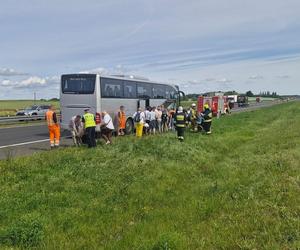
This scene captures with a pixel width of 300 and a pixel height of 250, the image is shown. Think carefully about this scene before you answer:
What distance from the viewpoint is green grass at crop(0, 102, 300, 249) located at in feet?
20.8

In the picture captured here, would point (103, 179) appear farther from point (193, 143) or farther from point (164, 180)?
point (193, 143)

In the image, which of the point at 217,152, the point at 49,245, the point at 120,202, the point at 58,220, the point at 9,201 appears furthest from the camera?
the point at 217,152

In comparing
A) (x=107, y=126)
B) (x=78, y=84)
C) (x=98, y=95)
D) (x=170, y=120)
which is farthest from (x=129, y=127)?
(x=107, y=126)

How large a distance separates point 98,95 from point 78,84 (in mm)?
1299

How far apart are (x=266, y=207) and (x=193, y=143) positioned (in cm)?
1019

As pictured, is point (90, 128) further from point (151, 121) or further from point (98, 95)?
point (151, 121)

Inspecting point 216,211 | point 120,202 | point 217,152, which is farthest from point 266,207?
point 217,152

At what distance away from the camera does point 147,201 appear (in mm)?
8906

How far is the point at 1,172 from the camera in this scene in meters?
10.6

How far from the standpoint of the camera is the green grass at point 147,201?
6.33 m

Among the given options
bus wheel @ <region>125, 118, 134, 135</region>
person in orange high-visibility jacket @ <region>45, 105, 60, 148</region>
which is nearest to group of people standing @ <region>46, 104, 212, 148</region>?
person in orange high-visibility jacket @ <region>45, 105, 60, 148</region>

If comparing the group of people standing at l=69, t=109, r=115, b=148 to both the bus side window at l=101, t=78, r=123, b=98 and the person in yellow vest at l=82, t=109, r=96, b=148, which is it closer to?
the person in yellow vest at l=82, t=109, r=96, b=148

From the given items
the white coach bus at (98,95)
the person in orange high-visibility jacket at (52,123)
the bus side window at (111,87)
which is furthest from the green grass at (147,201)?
the bus side window at (111,87)

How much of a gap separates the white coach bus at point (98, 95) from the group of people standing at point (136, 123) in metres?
0.79
